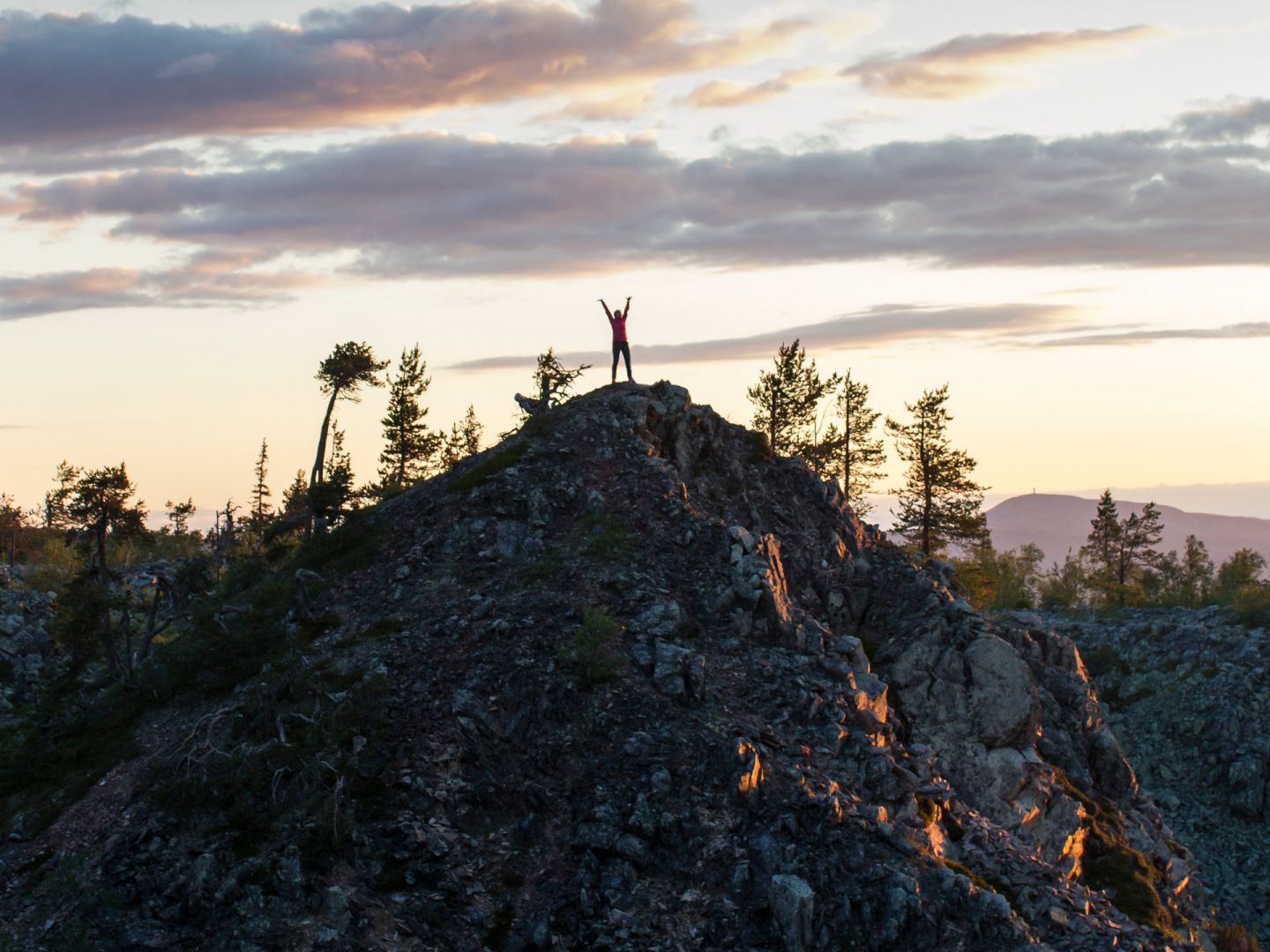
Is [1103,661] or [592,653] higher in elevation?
[592,653]

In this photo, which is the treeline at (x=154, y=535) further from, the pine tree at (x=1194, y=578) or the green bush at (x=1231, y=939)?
the pine tree at (x=1194, y=578)

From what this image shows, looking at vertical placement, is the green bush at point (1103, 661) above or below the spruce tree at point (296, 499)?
below

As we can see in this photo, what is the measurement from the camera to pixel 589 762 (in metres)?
33.1

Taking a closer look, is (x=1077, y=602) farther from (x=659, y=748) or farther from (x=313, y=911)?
(x=313, y=911)

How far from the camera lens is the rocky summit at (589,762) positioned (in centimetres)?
2914

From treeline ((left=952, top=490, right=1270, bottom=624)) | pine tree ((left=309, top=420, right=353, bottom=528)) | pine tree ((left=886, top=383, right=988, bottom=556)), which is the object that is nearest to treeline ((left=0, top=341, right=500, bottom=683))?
pine tree ((left=309, top=420, right=353, bottom=528))

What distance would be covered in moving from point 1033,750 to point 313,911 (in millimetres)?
28555

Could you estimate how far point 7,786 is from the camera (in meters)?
34.9

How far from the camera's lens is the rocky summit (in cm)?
2914

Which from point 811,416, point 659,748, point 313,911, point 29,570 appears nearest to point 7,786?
point 313,911

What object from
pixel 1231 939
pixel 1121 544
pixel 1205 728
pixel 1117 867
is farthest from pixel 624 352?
pixel 1121 544

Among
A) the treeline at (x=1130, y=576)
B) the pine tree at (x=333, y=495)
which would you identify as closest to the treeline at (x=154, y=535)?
the pine tree at (x=333, y=495)

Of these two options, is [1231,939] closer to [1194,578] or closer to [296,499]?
[296,499]

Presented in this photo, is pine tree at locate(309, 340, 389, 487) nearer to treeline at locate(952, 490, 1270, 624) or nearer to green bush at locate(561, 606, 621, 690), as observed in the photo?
green bush at locate(561, 606, 621, 690)
